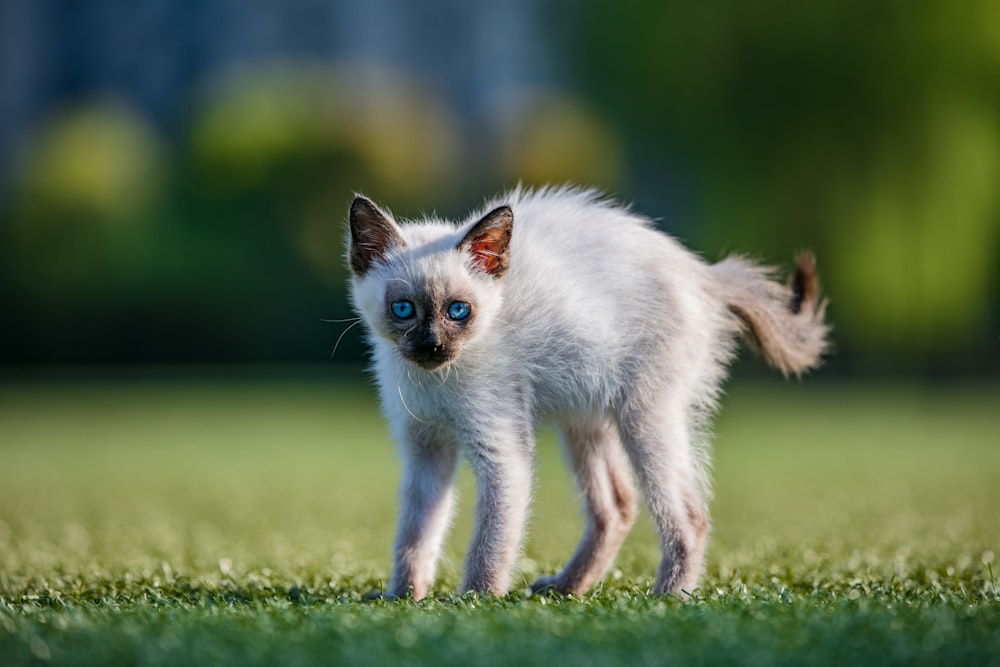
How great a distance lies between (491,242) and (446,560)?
52.4 inches

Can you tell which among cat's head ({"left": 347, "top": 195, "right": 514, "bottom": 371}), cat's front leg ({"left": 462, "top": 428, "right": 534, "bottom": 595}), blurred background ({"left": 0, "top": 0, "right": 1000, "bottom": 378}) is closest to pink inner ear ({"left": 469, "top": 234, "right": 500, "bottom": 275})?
cat's head ({"left": 347, "top": 195, "right": 514, "bottom": 371})

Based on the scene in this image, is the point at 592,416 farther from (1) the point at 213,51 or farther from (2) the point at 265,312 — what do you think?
(1) the point at 213,51

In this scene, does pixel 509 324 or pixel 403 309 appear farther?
pixel 509 324

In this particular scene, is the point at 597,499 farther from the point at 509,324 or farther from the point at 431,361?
the point at 431,361

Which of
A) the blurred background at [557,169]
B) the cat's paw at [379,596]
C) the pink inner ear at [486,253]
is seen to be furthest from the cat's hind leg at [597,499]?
the blurred background at [557,169]

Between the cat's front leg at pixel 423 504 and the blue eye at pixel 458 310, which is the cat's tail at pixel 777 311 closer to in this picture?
the blue eye at pixel 458 310

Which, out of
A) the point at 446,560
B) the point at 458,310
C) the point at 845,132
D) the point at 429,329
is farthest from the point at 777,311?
the point at 845,132

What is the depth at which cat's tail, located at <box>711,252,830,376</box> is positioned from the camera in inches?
162

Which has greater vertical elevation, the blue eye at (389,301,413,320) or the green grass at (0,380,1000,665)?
the blue eye at (389,301,413,320)

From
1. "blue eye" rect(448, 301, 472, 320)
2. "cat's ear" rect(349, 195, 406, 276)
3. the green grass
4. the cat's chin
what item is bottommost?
the green grass

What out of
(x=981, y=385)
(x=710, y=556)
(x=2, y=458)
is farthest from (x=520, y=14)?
(x=710, y=556)

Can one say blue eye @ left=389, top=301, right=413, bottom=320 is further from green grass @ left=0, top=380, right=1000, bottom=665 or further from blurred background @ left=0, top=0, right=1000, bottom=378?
blurred background @ left=0, top=0, right=1000, bottom=378

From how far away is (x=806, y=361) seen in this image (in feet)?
13.6

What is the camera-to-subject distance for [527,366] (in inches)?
141
